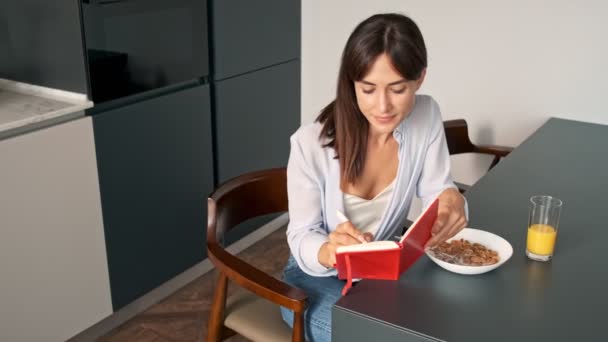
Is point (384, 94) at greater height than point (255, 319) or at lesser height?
greater

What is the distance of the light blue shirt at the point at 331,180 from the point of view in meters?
1.31

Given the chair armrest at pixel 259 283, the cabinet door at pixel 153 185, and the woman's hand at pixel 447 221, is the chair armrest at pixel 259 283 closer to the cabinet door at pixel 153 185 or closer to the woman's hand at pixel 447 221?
the woman's hand at pixel 447 221

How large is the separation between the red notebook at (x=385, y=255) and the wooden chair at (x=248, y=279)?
0.14m

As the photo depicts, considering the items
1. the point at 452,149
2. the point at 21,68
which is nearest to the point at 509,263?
the point at 452,149

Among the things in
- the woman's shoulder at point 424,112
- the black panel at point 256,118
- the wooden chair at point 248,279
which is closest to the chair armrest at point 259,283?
the wooden chair at point 248,279

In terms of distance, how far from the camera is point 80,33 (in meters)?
1.75

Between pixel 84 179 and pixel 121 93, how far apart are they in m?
0.28

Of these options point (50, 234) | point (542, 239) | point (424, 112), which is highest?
point (424, 112)

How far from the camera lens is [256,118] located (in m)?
2.45

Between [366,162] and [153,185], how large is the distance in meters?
0.95

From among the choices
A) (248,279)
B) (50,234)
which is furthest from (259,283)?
(50,234)

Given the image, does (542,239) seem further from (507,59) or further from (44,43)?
(44,43)

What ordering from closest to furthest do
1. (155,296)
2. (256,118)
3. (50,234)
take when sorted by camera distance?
(50,234) → (155,296) → (256,118)

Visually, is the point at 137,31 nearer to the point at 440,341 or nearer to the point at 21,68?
the point at 21,68
